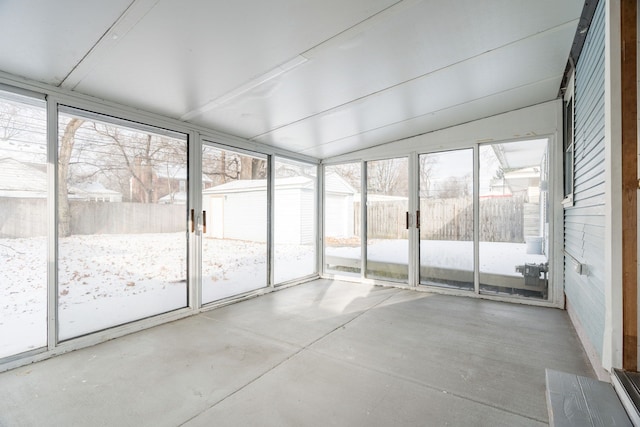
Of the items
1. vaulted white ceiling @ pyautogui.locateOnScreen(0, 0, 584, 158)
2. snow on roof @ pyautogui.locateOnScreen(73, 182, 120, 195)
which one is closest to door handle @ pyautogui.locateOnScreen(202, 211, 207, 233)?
snow on roof @ pyautogui.locateOnScreen(73, 182, 120, 195)

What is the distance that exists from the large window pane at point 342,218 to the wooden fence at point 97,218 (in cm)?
291

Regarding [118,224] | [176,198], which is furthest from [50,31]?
[176,198]

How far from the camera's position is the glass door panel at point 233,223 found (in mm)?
4070

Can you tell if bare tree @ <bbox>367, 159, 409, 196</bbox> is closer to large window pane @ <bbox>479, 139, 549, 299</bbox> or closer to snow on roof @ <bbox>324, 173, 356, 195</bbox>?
snow on roof @ <bbox>324, 173, 356, 195</bbox>

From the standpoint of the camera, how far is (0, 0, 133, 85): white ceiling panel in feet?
5.74

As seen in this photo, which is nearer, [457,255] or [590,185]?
[590,185]

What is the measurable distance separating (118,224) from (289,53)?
245 cm

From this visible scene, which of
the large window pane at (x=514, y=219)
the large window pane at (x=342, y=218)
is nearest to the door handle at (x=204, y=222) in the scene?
the large window pane at (x=342, y=218)

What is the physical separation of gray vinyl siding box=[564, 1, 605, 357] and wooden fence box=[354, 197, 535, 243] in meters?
1.04

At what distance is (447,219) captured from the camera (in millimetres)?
4766

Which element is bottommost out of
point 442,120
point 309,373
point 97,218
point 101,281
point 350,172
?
point 309,373

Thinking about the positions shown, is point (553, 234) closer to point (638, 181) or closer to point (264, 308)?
point (638, 181)

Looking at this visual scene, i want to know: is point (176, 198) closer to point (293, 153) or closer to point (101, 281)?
point (101, 281)

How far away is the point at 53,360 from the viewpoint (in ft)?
8.49
